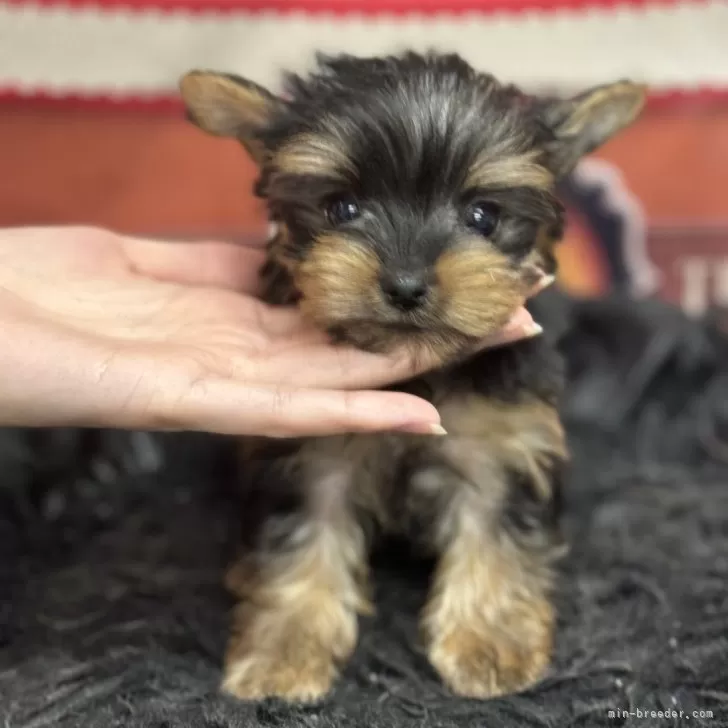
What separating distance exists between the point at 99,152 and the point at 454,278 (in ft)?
6.84

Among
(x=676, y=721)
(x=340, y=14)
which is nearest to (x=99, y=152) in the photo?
(x=340, y=14)

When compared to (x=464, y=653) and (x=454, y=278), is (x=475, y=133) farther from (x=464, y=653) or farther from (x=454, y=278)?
(x=464, y=653)

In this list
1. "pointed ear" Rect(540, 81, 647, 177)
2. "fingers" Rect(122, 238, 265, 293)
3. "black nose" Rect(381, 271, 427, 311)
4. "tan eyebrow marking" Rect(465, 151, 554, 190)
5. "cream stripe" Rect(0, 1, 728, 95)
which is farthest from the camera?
"cream stripe" Rect(0, 1, 728, 95)

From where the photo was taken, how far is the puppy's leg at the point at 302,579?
199 cm

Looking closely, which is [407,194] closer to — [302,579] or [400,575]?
[302,579]

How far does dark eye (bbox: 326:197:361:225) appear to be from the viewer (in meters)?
1.92

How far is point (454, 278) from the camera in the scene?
176 centimetres

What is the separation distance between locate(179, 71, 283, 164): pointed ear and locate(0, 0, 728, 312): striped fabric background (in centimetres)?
114

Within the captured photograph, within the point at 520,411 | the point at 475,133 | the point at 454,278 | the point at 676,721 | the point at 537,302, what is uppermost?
the point at 475,133

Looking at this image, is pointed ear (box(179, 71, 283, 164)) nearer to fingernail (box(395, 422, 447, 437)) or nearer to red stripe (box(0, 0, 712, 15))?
fingernail (box(395, 422, 447, 437))

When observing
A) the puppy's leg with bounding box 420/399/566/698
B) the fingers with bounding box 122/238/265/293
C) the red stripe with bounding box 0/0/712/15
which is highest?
the red stripe with bounding box 0/0/712/15

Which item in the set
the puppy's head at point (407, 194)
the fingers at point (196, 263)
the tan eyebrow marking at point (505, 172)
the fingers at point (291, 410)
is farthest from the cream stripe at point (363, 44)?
the fingers at point (291, 410)

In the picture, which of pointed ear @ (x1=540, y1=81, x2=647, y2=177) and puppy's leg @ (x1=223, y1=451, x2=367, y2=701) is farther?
pointed ear @ (x1=540, y1=81, x2=647, y2=177)

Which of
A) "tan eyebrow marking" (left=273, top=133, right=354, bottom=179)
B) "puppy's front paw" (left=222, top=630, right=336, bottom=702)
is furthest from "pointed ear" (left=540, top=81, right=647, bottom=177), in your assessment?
"puppy's front paw" (left=222, top=630, right=336, bottom=702)
